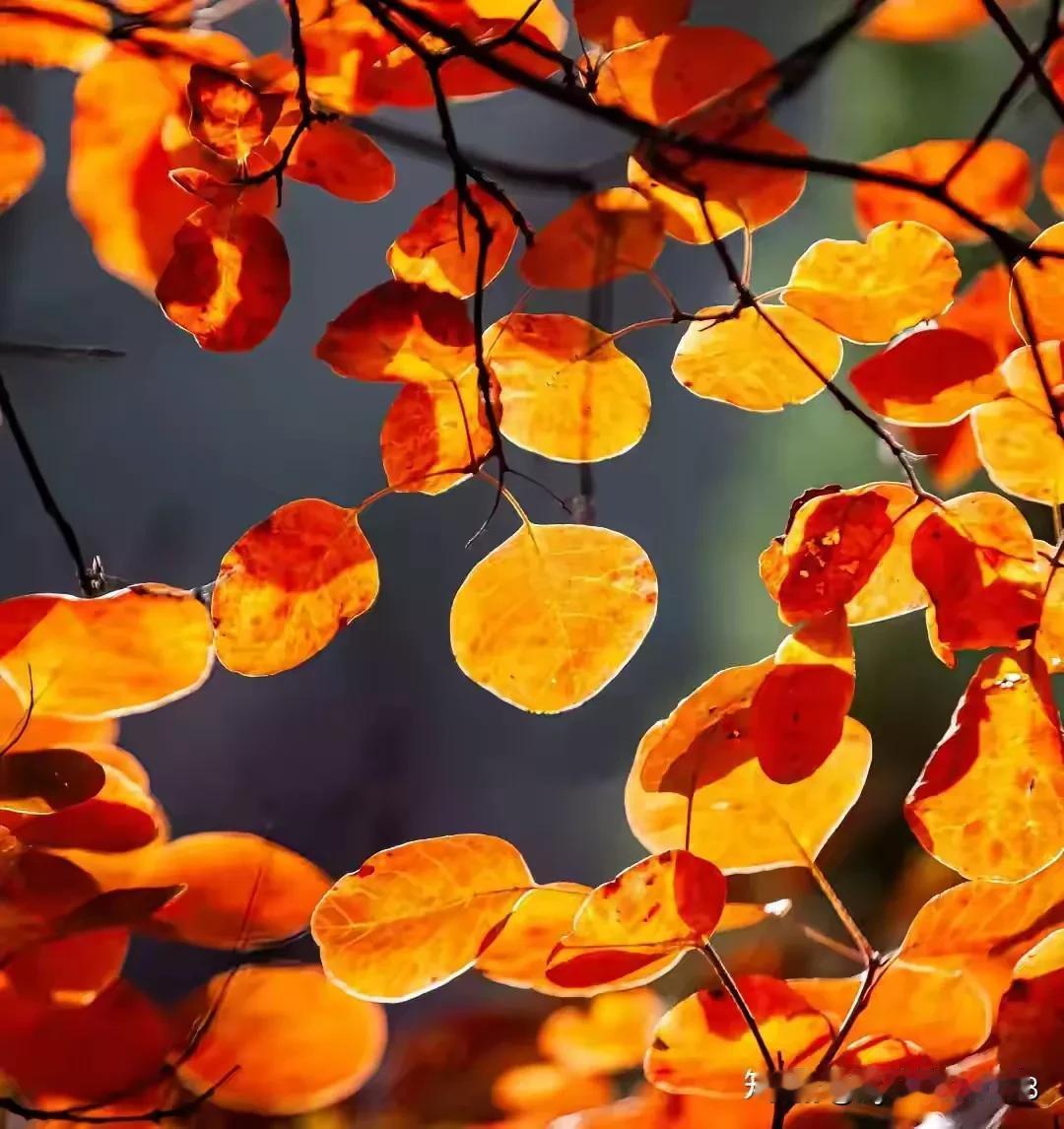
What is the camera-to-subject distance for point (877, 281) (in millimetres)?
582

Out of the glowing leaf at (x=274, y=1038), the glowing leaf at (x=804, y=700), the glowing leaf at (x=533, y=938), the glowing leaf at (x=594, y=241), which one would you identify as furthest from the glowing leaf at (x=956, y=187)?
the glowing leaf at (x=274, y=1038)

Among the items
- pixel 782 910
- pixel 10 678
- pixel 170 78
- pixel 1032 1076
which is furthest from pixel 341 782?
pixel 1032 1076

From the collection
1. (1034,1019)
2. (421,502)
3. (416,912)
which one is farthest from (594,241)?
(1034,1019)

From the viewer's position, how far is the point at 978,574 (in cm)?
62

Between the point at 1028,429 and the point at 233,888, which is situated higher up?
the point at 1028,429

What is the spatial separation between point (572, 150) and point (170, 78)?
22cm

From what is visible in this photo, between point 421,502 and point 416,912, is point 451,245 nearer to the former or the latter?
point 421,502

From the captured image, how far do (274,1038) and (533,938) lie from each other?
6.7 inches

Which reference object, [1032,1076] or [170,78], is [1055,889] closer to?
[1032,1076]

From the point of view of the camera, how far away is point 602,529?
0.58 metres

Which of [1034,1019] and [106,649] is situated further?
[1034,1019]

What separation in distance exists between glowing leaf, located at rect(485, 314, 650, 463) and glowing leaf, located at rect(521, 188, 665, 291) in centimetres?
3

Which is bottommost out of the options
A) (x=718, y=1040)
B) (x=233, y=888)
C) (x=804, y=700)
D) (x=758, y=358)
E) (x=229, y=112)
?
(x=718, y=1040)

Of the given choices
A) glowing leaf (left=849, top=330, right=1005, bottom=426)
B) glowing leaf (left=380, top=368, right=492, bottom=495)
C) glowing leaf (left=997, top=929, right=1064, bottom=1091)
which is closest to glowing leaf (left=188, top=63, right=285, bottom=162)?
glowing leaf (left=380, top=368, right=492, bottom=495)
